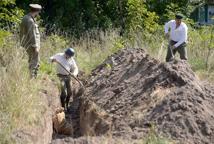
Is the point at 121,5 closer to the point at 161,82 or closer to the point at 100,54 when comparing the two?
the point at 100,54

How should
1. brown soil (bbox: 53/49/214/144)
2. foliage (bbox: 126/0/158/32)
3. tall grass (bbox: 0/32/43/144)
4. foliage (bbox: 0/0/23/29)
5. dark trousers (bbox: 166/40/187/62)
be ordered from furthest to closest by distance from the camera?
foliage (bbox: 126/0/158/32) < dark trousers (bbox: 166/40/187/62) < foliage (bbox: 0/0/23/29) < tall grass (bbox: 0/32/43/144) < brown soil (bbox: 53/49/214/144)

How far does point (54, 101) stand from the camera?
12.9 metres

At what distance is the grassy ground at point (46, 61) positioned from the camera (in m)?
8.90

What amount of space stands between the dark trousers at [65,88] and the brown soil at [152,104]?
0.97 metres

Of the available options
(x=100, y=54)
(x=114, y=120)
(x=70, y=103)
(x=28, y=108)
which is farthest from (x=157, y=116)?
(x=100, y=54)

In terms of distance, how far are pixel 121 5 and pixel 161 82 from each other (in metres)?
14.5

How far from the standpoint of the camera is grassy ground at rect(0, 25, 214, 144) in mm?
8898

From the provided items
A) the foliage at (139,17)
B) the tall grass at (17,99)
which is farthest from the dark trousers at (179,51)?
the foliage at (139,17)

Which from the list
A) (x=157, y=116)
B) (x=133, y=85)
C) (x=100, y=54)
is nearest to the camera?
(x=157, y=116)

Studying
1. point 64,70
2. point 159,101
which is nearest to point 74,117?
point 64,70

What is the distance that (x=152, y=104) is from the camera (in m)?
9.39

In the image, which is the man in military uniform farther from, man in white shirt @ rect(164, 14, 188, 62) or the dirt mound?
man in white shirt @ rect(164, 14, 188, 62)

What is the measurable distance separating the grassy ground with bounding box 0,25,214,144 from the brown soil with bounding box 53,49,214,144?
81 cm

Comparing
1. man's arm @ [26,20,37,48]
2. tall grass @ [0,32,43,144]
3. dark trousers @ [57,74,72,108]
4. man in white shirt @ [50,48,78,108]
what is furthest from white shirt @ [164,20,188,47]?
tall grass @ [0,32,43,144]
